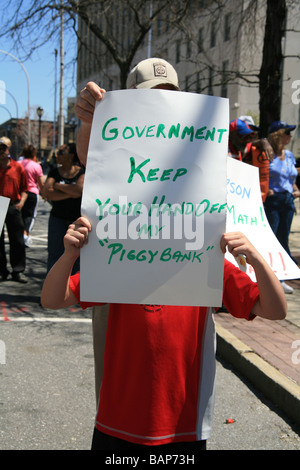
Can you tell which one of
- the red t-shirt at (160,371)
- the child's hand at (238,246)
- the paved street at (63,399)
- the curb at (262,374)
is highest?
the child's hand at (238,246)

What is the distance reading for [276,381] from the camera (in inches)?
148

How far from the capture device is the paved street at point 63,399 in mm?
3188

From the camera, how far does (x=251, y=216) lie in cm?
226

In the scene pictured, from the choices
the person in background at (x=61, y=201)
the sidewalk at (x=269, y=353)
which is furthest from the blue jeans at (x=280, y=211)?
the person in background at (x=61, y=201)

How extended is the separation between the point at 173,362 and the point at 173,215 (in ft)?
1.56

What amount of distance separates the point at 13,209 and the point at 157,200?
608cm

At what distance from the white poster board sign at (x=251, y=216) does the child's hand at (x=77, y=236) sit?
667 mm

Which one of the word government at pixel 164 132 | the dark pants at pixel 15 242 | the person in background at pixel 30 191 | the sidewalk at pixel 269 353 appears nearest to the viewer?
the word government at pixel 164 132

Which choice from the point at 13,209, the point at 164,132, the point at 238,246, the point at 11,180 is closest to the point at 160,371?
the point at 238,246

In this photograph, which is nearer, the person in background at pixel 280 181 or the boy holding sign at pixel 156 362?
the boy holding sign at pixel 156 362

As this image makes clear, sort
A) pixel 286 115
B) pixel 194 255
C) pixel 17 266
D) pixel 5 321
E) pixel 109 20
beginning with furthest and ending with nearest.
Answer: pixel 286 115
pixel 109 20
pixel 17 266
pixel 5 321
pixel 194 255

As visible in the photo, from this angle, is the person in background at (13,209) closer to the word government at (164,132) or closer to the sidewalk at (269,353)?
the sidewalk at (269,353)
